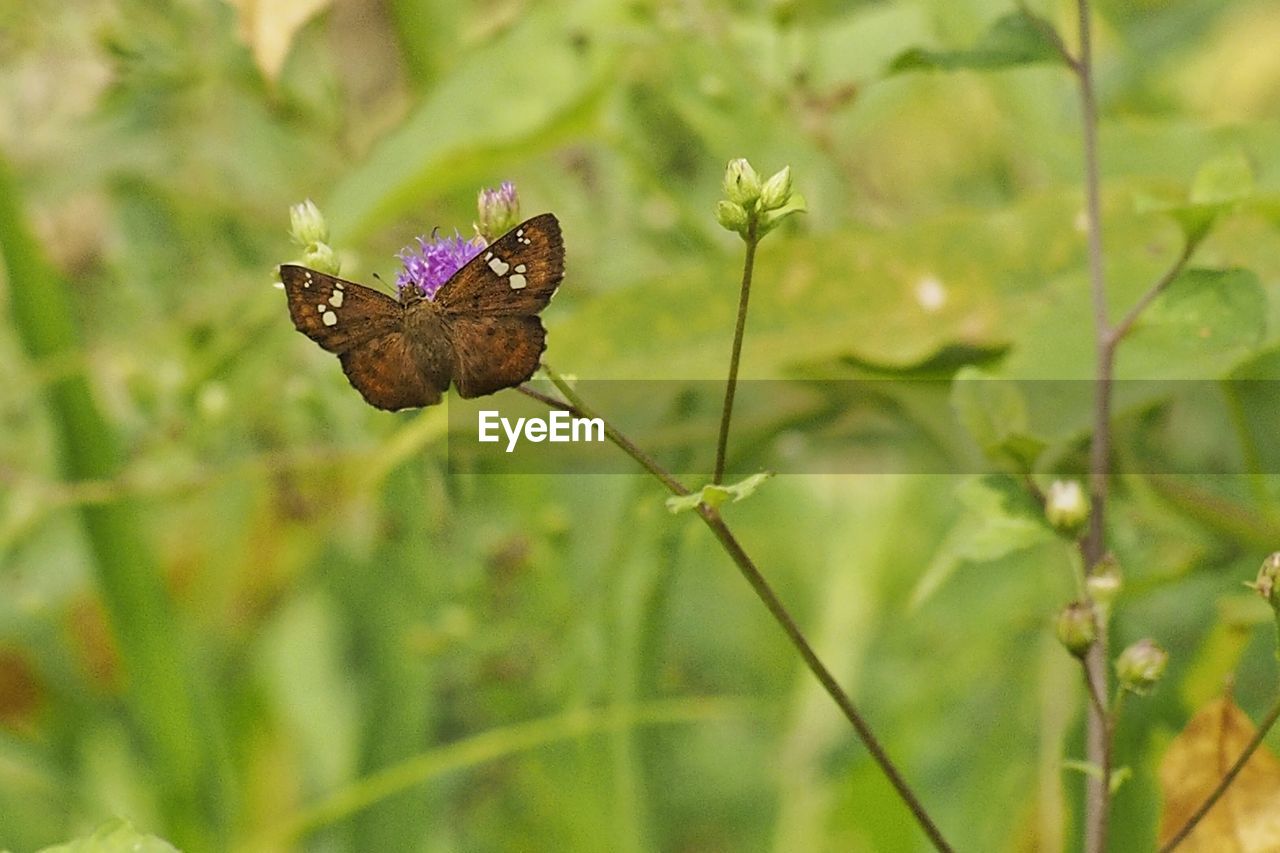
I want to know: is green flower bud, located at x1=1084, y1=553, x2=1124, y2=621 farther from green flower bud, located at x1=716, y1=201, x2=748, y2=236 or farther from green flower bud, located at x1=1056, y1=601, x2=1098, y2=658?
green flower bud, located at x1=716, y1=201, x2=748, y2=236

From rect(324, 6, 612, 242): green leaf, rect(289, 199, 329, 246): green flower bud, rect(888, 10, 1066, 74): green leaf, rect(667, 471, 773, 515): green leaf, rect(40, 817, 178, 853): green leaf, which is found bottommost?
rect(40, 817, 178, 853): green leaf

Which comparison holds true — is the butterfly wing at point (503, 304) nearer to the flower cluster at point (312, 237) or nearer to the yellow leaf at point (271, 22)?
the flower cluster at point (312, 237)

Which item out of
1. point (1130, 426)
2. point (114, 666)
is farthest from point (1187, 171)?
point (114, 666)

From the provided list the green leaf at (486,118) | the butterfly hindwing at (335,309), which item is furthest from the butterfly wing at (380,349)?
the green leaf at (486,118)

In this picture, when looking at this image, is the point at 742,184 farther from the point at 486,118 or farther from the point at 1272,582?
the point at 486,118

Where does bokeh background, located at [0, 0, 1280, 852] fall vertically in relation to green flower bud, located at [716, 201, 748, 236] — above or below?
above

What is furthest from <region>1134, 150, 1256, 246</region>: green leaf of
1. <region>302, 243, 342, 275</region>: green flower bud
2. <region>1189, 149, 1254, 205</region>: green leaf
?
<region>302, 243, 342, 275</region>: green flower bud
